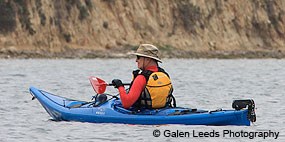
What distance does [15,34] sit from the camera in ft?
151

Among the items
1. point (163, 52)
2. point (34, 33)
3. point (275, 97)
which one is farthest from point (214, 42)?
point (275, 97)

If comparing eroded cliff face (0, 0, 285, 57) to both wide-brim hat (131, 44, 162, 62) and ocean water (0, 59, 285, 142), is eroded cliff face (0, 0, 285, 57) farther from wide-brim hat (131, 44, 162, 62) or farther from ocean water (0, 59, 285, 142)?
wide-brim hat (131, 44, 162, 62)

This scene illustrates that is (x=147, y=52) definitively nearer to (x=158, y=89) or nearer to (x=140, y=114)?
(x=158, y=89)

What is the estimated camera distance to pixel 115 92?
2417 centimetres

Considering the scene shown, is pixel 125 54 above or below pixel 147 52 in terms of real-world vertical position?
below

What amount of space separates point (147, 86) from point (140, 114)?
0.47 m

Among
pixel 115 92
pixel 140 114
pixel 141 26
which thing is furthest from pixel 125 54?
pixel 140 114

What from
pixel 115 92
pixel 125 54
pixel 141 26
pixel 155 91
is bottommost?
pixel 115 92

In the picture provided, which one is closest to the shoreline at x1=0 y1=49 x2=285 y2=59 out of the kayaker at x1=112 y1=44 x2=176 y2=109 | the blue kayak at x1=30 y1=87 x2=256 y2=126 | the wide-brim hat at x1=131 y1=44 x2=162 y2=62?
the blue kayak at x1=30 y1=87 x2=256 y2=126

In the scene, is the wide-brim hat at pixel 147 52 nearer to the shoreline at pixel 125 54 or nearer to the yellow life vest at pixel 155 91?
the yellow life vest at pixel 155 91

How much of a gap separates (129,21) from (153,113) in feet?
122

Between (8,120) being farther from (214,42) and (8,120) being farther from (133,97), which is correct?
(214,42)

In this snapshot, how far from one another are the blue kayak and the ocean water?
11 centimetres

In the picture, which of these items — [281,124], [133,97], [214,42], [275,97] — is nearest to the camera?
[133,97]
